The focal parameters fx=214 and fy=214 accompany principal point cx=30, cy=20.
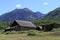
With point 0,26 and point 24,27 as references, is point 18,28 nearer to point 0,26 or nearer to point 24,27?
point 24,27

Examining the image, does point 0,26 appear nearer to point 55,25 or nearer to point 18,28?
point 18,28

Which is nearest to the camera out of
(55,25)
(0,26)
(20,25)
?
(55,25)

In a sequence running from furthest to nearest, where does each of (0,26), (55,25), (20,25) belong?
(0,26) < (20,25) < (55,25)

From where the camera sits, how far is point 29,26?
248 ft

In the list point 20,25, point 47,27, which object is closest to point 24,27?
point 20,25

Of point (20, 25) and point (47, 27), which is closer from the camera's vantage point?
point (47, 27)

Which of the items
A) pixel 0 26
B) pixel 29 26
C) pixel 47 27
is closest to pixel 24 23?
pixel 29 26

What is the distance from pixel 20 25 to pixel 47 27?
11.0 meters

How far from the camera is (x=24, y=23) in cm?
7588

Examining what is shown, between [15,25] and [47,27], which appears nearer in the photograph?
[47,27]

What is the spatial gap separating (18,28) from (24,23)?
142 inches

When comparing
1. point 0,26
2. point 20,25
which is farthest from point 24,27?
point 0,26

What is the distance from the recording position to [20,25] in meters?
72.7

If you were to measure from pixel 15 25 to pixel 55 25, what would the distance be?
18714 mm
